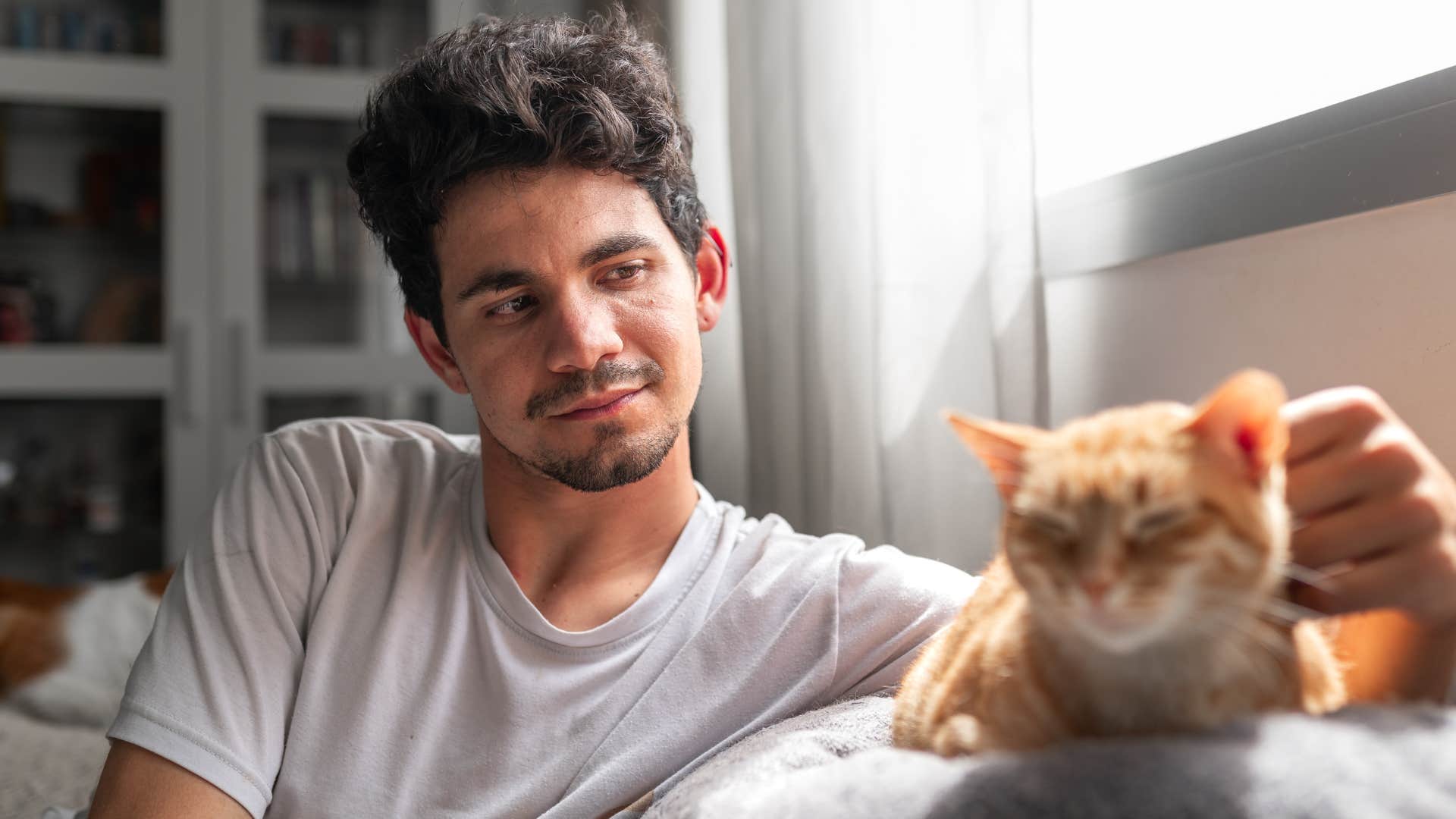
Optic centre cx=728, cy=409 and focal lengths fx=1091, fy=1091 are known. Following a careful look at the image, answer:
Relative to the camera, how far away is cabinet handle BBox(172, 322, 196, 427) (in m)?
2.92

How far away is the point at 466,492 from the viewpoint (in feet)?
3.95

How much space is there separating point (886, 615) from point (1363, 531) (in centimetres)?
52

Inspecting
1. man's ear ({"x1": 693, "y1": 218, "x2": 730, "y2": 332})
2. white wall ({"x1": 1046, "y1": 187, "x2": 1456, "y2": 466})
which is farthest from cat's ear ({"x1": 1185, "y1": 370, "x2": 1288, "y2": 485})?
man's ear ({"x1": 693, "y1": 218, "x2": 730, "y2": 332})

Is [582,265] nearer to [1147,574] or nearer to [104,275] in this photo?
[1147,574]

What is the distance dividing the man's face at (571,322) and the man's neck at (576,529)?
66 mm

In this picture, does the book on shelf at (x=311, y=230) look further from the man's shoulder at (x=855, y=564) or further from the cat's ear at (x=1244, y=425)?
the cat's ear at (x=1244, y=425)

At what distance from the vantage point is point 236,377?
2.96 meters

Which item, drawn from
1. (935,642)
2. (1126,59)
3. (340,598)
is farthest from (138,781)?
(1126,59)

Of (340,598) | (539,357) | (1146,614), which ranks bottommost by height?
(340,598)

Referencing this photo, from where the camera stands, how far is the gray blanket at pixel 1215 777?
1.34 ft

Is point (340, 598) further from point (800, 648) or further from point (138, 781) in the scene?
point (800, 648)

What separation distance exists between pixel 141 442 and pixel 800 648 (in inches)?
101

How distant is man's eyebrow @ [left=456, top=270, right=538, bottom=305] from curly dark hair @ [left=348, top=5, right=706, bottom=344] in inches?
4.3

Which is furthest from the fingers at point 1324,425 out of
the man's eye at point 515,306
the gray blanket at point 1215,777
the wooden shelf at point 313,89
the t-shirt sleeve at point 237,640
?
the wooden shelf at point 313,89
